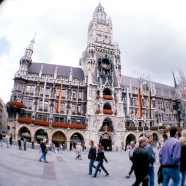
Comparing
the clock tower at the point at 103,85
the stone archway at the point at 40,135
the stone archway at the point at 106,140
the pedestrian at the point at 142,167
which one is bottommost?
the stone archway at the point at 106,140

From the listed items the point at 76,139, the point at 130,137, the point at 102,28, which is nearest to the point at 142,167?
the point at 76,139

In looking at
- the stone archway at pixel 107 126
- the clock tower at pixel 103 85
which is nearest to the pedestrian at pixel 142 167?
the clock tower at pixel 103 85

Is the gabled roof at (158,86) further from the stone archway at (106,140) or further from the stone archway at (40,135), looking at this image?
the stone archway at (40,135)

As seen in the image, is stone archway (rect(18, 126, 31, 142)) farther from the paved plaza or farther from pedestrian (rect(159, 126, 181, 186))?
pedestrian (rect(159, 126, 181, 186))

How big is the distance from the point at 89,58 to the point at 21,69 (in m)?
17.1

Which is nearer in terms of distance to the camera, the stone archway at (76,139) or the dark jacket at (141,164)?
the dark jacket at (141,164)

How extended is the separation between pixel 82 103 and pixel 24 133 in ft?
49.8

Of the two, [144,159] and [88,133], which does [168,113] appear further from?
[144,159]

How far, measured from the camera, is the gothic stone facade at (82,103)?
4194cm

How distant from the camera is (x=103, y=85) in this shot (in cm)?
4712

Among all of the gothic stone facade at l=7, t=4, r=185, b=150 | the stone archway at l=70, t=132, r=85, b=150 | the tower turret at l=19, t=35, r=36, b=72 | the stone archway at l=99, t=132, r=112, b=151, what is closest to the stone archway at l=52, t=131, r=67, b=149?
the gothic stone facade at l=7, t=4, r=185, b=150

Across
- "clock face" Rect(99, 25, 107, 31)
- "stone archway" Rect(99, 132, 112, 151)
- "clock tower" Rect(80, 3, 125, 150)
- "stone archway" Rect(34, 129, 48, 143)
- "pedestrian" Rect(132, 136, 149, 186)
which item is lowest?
"stone archway" Rect(99, 132, 112, 151)

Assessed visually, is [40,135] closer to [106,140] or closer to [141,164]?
[106,140]

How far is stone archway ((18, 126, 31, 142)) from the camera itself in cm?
4044
